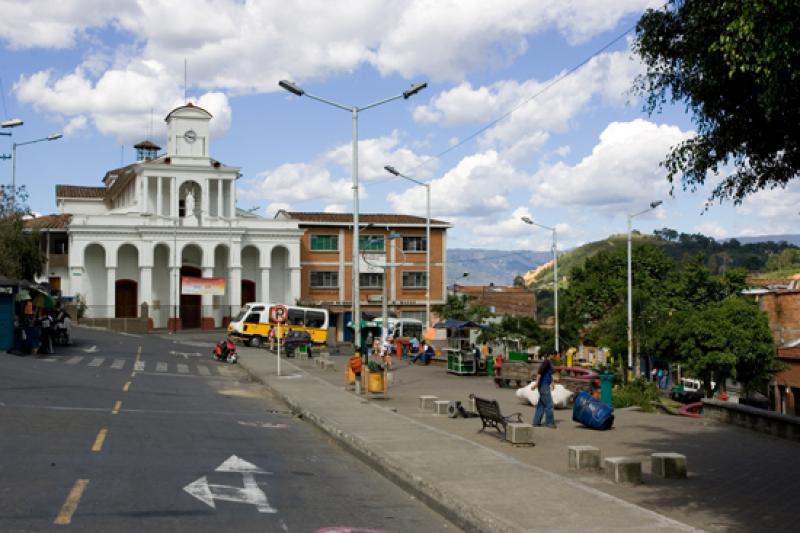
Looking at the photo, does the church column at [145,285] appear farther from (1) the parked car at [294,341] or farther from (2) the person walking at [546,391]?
(2) the person walking at [546,391]

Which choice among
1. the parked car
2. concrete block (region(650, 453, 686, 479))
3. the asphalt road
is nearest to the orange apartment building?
the parked car

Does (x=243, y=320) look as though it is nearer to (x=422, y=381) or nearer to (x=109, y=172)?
(x=422, y=381)

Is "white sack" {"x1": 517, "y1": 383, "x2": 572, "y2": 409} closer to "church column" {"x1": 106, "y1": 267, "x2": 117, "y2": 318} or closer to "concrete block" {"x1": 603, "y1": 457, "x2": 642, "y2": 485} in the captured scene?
"concrete block" {"x1": 603, "y1": 457, "x2": 642, "y2": 485}

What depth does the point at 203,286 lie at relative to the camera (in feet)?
221

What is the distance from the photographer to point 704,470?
13250mm

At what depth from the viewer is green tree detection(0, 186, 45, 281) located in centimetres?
5612

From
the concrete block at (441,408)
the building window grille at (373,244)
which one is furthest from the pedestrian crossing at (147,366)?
the building window grille at (373,244)

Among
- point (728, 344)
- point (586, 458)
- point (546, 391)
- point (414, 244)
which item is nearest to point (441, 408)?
point (546, 391)

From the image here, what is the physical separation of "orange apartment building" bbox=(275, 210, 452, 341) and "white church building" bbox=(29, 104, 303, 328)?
9.85ft

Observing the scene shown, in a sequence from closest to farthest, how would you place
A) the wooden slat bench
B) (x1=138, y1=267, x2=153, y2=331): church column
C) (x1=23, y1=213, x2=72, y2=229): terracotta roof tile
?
the wooden slat bench < (x1=138, y1=267, x2=153, y2=331): church column < (x1=23, y1=213, x2=72, y2=229): terracotta roof tile

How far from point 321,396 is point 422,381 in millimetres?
9407

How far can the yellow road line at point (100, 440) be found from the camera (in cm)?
1359

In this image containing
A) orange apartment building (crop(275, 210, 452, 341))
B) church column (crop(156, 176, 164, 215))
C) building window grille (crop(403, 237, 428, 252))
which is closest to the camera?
church column (crop(156, 176, 164, 215))

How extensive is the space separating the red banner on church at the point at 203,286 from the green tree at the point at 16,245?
9997 millimetres
